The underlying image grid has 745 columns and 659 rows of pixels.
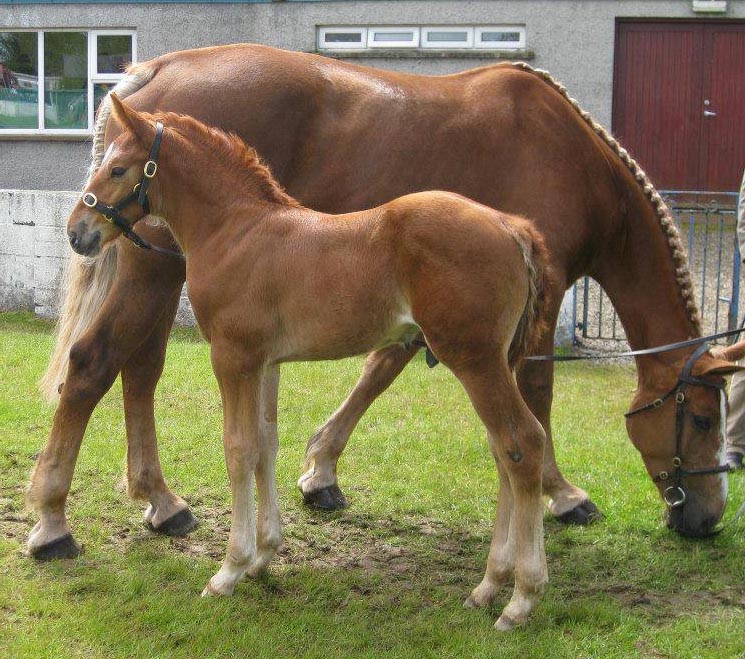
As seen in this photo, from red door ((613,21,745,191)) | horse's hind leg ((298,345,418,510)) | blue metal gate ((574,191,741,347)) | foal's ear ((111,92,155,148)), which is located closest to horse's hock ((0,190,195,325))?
blue metal gate ((574,191,741,347))

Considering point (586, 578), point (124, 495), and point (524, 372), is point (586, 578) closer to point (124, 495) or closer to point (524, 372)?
point (524, 372)

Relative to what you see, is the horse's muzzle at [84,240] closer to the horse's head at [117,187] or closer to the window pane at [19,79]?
the horse's head at [117,187]

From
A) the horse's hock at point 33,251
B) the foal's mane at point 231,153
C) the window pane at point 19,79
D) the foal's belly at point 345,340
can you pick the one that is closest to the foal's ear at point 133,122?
the foal's mane at point 231,153

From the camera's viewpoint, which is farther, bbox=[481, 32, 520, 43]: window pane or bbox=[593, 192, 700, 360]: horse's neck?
bbox=[481, 32, 520, 43]: window pane

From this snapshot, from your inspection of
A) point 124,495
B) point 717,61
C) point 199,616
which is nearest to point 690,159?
point 717,61

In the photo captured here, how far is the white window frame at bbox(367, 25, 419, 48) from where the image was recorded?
1525 cm

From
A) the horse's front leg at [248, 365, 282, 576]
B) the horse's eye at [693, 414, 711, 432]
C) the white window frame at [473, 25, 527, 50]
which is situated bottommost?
the horse's front leg at [248, 365, 282, 576]

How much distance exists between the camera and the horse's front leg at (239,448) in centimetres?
383

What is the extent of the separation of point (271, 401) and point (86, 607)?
3.90 ft

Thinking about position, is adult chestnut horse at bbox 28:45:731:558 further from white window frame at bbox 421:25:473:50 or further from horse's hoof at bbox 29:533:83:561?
white window frame at bbox 421:25:473:50

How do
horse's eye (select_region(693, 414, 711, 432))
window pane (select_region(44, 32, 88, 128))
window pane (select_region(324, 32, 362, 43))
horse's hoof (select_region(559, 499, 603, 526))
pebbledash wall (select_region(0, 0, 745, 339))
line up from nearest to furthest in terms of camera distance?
1. horse's eye (select_region(693, 414, 711, 432))
2. horse's hoof (select_region(559, 499, 603, 526))
3. pebbledash wall (select_region(0, 0, 745, 339))
4. window pane (select_region(324, 32, 362, 43))
5. window pane (select_region(44, 32, 88, 128))

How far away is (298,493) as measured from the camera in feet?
18.2

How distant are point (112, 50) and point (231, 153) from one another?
1379cm

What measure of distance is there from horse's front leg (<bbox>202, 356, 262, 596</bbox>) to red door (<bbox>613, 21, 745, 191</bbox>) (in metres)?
12.8
